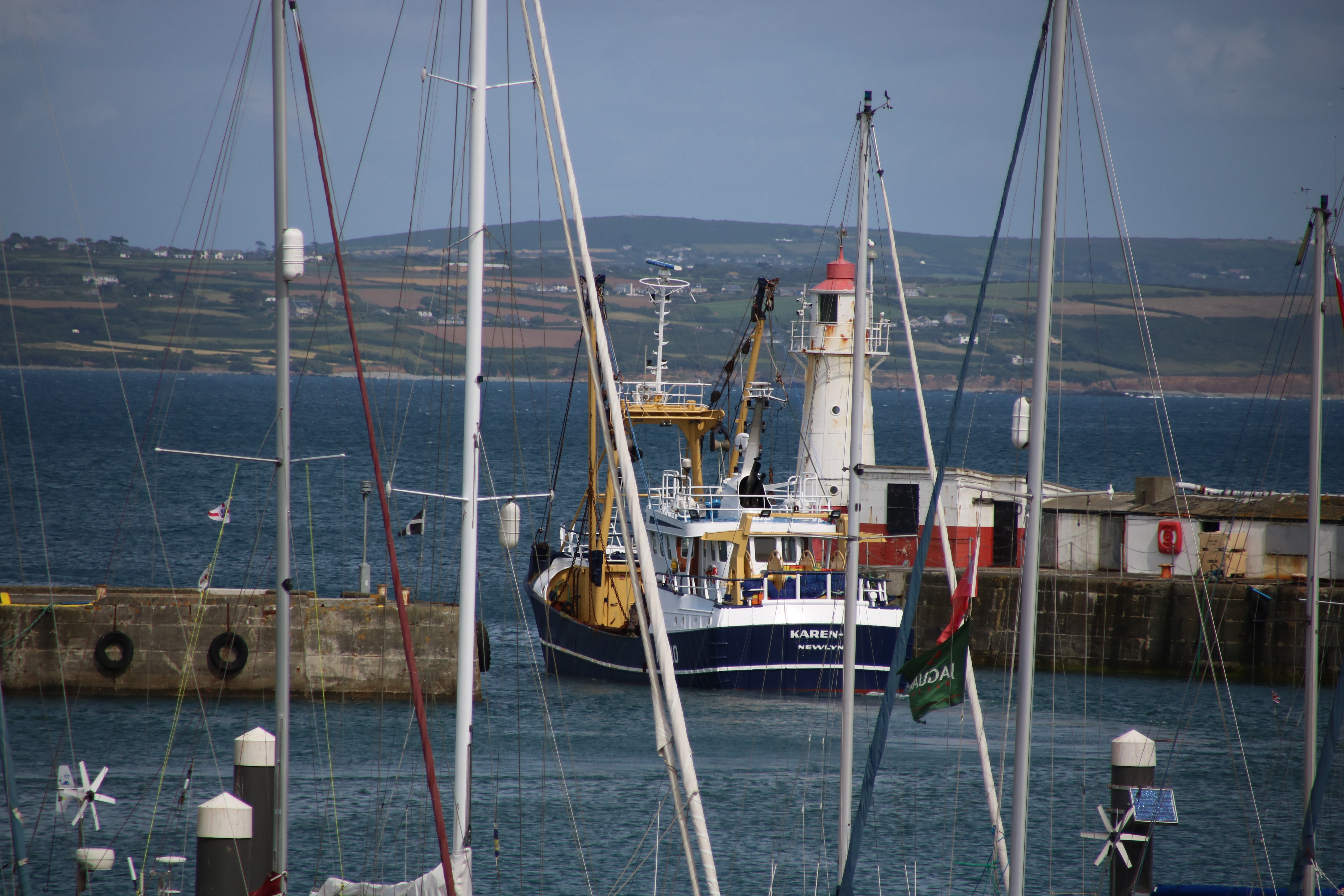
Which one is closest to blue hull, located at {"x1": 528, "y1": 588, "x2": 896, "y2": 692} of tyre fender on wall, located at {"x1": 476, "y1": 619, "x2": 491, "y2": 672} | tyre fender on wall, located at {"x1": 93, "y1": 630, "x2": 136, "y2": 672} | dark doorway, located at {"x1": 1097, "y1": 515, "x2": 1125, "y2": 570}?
tyre fender on wall, located at {"x1": 476, "y1": 619, "x2": 491, "y2": 672}

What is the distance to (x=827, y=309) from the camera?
33781 mm

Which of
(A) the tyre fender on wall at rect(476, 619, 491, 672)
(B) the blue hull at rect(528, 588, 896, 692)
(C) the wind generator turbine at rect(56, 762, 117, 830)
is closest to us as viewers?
(C) the wind generator turbine at rect(56, 762, 117, 830)

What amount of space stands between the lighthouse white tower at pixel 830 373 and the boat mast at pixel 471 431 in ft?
71.1

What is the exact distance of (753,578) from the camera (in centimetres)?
2900

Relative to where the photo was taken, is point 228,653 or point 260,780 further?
point 228,653

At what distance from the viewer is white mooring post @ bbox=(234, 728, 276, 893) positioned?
10.1 metres

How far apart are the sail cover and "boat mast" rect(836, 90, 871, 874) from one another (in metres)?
3.68

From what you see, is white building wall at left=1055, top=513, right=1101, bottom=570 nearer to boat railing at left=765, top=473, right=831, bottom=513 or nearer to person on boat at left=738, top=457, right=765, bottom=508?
boat railing at left=765, top=473, right=831, bottom=513

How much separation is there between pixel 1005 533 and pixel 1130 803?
25.3 meters

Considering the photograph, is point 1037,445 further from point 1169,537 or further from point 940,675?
point 1169,537

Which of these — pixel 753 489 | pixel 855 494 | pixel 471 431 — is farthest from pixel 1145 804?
pixel 753 489

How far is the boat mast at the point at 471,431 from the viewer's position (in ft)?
36.3

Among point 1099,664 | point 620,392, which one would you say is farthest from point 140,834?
point 1099,664

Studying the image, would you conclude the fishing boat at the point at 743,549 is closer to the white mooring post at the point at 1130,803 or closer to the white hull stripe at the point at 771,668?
the white hull stripe at the point at 771,668
